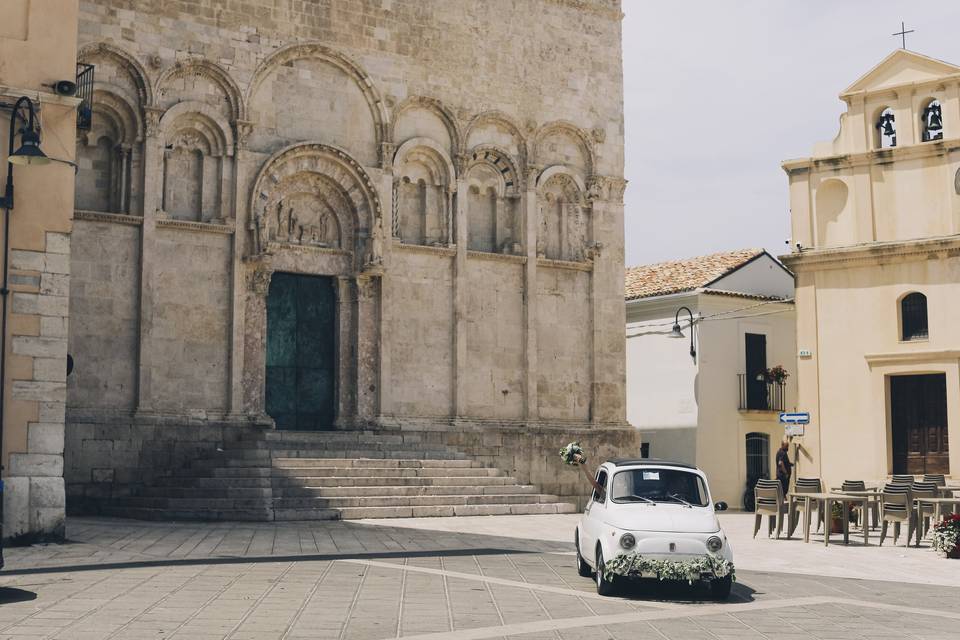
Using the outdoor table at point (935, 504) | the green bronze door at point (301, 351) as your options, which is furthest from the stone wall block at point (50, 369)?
the outdoor table at point (935, 504)

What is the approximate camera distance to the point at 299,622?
1005 centimetres

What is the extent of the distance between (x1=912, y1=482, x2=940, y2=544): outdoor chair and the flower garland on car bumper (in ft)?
26.1

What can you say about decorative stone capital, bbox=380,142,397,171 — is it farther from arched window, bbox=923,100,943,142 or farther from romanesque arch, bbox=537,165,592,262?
arched window, bbox=923,100,943,142

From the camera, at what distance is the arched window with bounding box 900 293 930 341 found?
87.5 ft

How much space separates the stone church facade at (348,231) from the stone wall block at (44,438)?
5262 mm

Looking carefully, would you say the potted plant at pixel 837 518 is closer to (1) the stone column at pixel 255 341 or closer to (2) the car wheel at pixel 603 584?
(2) the car wheel at pixel 603 584

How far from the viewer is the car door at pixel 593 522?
12758 millimetres

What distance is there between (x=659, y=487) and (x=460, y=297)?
13841mm

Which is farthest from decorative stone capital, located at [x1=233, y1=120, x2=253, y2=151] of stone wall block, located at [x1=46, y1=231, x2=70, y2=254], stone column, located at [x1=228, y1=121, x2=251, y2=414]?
stone wall block, located at [x1=46, y1=231, x2=70, y2=254]

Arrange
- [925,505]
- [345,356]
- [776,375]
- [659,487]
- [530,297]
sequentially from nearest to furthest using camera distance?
[659,487]
[925,505]
[345,356]
[530,297]
[776,375]

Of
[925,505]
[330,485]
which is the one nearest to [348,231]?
[330,485]

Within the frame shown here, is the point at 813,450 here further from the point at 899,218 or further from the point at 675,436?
the point at 675,436

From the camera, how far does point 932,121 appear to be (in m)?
27.5

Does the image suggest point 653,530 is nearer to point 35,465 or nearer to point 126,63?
point 35,465
